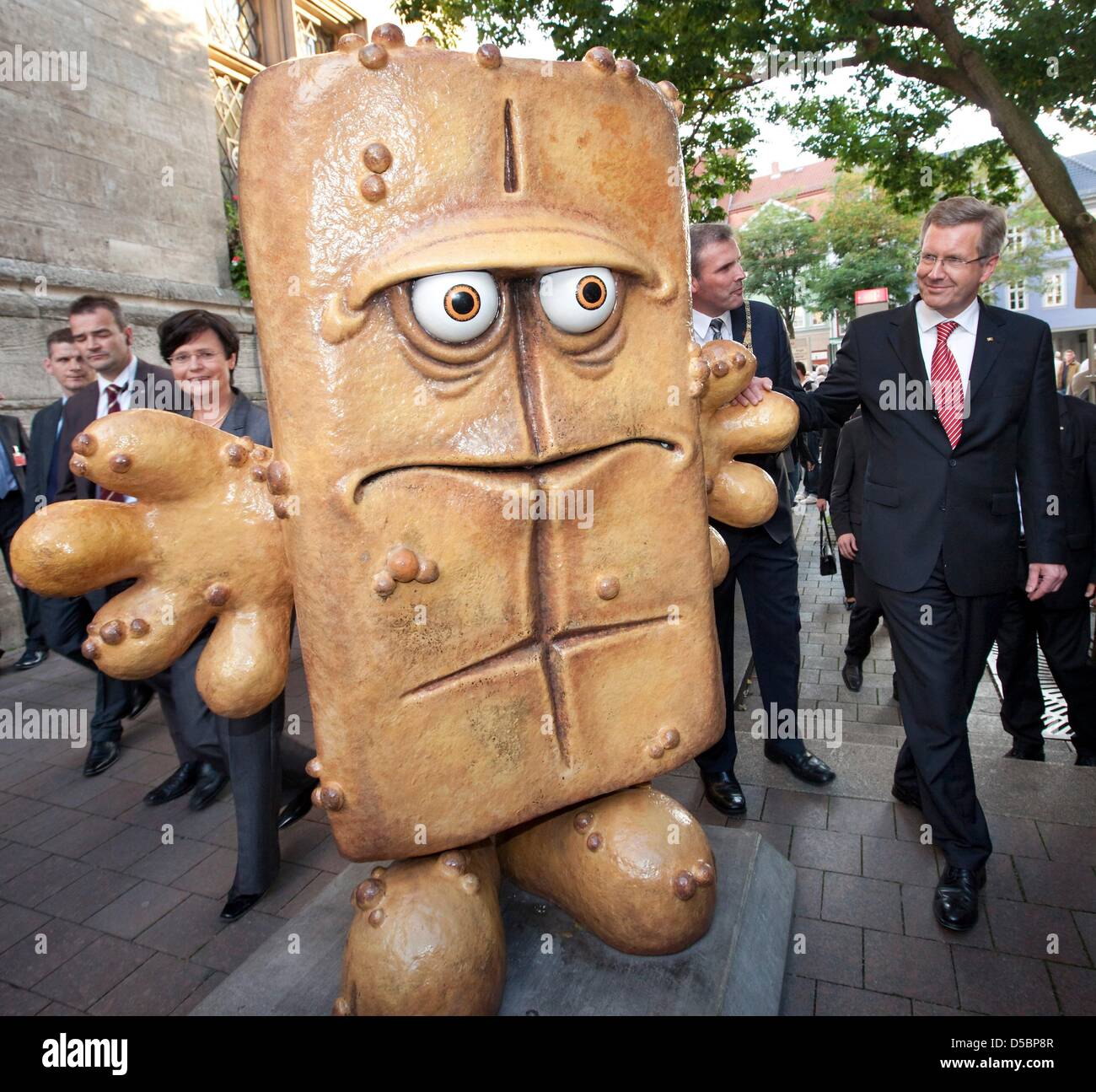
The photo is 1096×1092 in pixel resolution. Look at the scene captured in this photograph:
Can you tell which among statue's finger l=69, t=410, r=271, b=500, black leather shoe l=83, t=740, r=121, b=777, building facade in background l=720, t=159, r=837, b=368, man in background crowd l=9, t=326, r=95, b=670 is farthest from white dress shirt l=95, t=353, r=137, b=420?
building facade in background l=720, t=159, r=837, b=368

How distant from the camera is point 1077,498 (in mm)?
3416

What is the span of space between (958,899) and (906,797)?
653mm

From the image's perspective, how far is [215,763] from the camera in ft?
9.62

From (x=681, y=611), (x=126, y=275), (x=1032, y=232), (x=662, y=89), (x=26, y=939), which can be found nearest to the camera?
(x=662, y=89)

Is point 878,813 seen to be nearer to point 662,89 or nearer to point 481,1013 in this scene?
point 481,1013

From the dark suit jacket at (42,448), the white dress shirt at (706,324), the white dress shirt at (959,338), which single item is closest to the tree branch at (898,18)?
the white dress shirt at (706,324)

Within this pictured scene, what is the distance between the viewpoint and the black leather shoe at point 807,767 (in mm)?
3186

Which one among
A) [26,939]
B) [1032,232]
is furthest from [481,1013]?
[1032,232]

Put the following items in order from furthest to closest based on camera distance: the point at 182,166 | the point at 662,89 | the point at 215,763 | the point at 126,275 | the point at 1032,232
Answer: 1. the point at 1032,232
2. the point at 182,166
3. the point at 126,275
4. the point at 215,763
5. the point at 662,89

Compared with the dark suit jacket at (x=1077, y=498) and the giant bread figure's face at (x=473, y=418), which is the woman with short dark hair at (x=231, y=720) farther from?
the dark suit jacket at (x=1077, y=498)

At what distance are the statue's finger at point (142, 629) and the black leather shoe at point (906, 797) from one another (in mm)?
2541

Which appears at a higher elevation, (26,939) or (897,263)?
(897,263)

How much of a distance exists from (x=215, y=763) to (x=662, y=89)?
2.62 m

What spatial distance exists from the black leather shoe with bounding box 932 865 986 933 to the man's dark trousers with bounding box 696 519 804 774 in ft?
2.85
